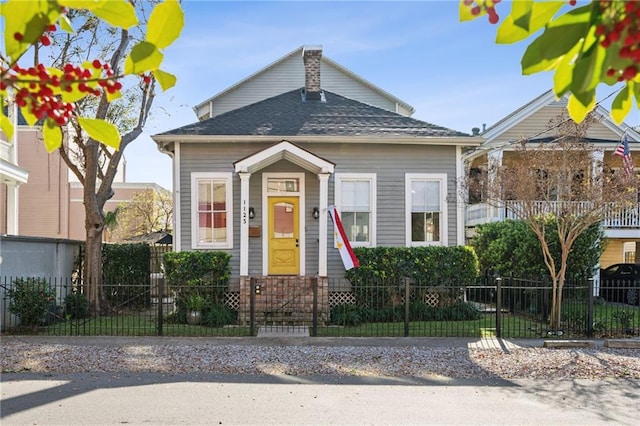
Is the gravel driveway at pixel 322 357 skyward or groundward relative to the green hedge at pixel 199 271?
groundward

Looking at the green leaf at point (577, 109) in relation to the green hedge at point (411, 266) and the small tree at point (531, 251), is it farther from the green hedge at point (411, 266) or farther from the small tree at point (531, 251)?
the small tree at point (531, 251)

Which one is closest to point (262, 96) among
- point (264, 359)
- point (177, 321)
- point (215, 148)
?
point (215, 148)

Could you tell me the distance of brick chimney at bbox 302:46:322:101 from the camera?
17.8m

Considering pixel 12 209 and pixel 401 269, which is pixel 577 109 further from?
pixel 12 209

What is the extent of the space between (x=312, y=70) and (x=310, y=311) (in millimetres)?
8357

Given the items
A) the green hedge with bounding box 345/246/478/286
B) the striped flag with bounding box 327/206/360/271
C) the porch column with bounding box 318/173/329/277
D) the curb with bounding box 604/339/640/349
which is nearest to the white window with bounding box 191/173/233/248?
the porch column with bounding box 318/173/329/277

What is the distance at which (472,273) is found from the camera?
14750 mm

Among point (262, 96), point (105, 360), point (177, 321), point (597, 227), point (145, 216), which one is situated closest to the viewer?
point (105, 360)

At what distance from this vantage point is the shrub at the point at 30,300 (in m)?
11.7

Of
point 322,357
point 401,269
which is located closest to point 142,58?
point 322,357

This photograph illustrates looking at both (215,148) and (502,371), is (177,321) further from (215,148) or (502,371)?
(502,371)

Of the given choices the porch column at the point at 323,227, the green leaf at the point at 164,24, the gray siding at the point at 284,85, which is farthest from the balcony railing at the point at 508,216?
the green leaf at the point at 164,24

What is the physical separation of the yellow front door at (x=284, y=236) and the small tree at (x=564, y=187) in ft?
16.8

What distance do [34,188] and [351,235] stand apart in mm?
19205
